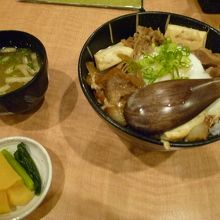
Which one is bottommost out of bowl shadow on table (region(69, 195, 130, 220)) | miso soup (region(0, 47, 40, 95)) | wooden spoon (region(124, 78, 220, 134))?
bowl shadow on table (region(69, 195, 130, 220))

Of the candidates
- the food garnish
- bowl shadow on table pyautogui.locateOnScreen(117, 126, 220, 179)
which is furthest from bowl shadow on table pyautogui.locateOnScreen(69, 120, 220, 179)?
the food garnish

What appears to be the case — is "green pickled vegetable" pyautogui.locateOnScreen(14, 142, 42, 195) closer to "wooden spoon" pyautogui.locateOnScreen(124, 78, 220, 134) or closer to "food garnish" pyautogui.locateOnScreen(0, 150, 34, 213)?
"food garnish" pyautogui.locateOnScreen(0, 150, 34, 213)

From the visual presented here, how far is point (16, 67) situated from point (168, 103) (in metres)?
0.60

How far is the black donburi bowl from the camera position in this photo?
104 centimetres

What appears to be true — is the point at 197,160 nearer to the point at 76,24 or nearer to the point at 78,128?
the point at 78,128

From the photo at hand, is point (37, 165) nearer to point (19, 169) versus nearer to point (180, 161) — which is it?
Result: point (19, 169)

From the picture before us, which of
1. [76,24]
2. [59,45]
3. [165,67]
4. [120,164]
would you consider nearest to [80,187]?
[120,164]

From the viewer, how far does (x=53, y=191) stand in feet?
3.31

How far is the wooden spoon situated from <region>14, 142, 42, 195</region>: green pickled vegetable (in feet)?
1.03

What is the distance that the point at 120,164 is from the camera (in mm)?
1075

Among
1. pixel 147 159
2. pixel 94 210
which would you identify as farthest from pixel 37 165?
pixel 147 159

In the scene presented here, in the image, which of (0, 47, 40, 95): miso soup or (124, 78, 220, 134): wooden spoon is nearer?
(124, 78, 220, 134): wooden spoon

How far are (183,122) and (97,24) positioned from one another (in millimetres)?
783

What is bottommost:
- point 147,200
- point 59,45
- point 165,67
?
point 147,200
